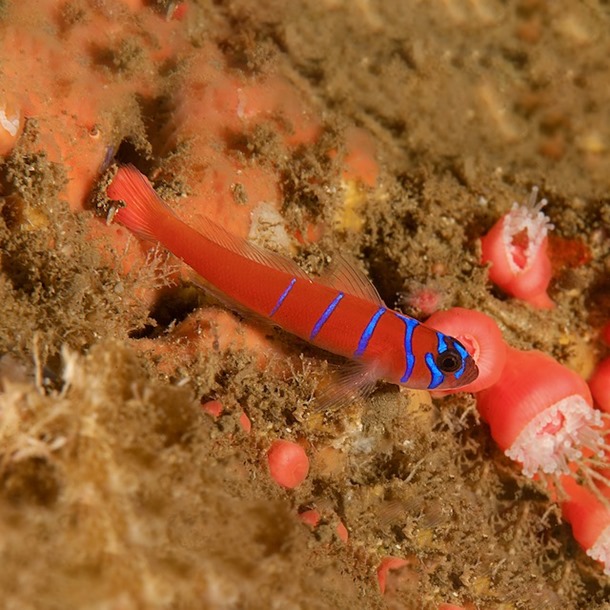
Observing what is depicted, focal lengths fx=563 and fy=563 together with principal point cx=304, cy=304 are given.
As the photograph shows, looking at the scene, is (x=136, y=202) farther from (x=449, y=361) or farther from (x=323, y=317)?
(x=449, y=361)

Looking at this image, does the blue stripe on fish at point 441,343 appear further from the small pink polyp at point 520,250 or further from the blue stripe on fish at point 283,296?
the small pink polyp at point 520,250

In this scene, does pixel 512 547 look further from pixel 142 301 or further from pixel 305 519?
pixel 142 301

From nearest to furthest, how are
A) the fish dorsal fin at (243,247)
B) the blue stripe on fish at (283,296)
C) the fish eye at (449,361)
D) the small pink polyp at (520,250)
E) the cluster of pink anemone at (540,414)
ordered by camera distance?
the fish eye at (449,361)
the blue stripe on fish at (283,296)
the fish dorsal fin at (243,247)
the cluster of pink anemone at (540,414)
the small pink polyp at (520,250)

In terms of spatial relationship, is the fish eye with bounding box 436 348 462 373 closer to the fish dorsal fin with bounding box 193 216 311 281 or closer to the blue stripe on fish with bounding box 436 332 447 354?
the blue stripe on fish with bounding box 436 332 447 354

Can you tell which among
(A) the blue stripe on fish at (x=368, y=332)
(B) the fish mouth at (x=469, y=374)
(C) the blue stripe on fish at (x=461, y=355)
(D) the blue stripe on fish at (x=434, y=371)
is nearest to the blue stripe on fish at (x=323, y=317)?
(A) the blue stripe on fish at (x=368, y=332)

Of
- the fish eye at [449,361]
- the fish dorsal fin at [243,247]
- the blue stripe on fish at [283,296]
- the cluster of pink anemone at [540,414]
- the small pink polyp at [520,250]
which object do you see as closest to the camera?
the fish eye at [449,361]

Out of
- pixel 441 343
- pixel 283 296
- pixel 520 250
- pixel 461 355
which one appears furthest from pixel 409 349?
pixel 520 250

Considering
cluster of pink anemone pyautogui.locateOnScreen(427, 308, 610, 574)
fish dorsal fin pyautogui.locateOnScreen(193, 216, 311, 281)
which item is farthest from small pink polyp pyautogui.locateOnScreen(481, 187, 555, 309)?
fish dorsal fin pyautogui.locateOnScreen(193, 216, 311, 281)
